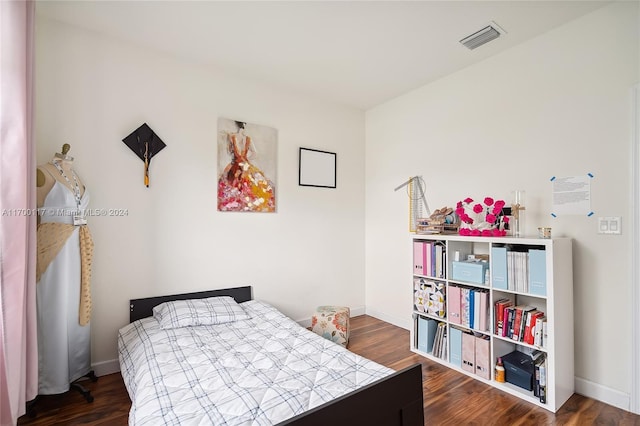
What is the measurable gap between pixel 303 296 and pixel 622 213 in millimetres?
2810

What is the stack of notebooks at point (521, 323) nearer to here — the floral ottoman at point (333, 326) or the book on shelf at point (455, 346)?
the book on shelf at point (455, 346)

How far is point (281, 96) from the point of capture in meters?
3.38

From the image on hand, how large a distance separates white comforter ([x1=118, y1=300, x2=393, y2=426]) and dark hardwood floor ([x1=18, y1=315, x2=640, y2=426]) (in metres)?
0.31

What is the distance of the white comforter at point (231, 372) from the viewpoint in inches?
51.8

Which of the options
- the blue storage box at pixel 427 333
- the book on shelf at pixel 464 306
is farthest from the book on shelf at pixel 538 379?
Result: the blue storage box at pixel 427 333

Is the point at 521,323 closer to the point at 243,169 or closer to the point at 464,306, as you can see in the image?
the point at 464,306

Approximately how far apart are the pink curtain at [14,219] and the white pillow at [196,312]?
2.59 ft

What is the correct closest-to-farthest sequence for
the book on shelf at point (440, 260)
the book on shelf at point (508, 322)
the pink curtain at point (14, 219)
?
the pink curtain at point (14, 219) → the book on shelf at point (508, 322) → the book on shelf at point (440, 260)

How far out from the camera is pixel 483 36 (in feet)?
7.97

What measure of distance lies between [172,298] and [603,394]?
333cm

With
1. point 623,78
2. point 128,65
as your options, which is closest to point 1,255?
point 128,65

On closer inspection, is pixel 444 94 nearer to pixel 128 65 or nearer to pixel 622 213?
pixel 622 213

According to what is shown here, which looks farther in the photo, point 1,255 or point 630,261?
point 630,261

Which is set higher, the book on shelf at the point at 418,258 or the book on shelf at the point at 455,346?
the book on shelf at the point at 418,258
